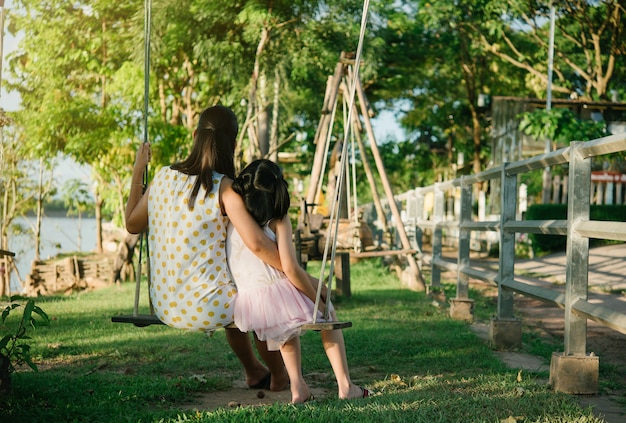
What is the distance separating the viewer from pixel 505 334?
5914 mm

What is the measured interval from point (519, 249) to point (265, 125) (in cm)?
751

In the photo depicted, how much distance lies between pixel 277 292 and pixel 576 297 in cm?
163

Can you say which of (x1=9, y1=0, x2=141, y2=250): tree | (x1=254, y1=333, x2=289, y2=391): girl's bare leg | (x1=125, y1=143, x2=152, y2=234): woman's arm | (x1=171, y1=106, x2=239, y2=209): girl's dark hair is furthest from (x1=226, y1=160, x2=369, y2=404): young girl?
(x1=9, y1=0, x2=141, y2=250): tree

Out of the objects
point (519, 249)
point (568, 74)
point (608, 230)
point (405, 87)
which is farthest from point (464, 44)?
point (608, 230)

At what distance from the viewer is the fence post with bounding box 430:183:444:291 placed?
9797mm

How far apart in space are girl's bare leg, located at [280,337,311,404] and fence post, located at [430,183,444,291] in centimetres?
580

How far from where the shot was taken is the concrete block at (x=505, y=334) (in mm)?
5898

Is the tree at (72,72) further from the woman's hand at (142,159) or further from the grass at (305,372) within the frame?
the woman's hand at (142,159)

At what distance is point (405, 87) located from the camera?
25750 millimetres

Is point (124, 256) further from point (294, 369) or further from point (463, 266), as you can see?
point (294, 369)

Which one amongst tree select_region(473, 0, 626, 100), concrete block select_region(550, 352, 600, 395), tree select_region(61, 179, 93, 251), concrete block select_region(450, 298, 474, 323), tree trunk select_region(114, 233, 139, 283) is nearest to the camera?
concrete block select_region(550, 352, 600, 395)

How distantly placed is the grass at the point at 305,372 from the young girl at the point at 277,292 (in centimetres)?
21

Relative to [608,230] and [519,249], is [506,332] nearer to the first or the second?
[608,230]

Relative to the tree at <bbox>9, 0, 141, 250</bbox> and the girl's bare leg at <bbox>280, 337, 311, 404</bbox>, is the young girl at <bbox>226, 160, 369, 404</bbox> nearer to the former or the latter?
the girl's bare leg at <bbox>280, 337, 311, 404</bbox>
